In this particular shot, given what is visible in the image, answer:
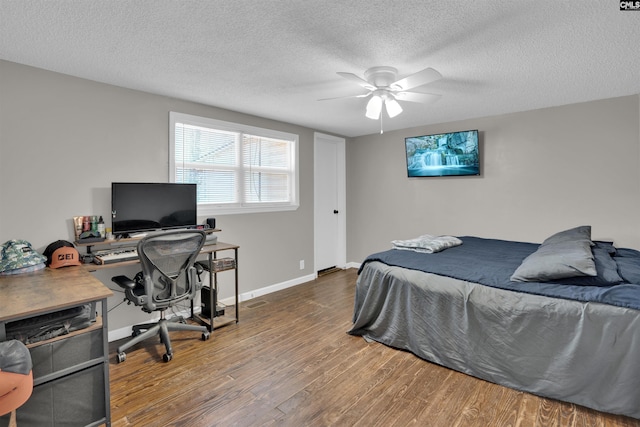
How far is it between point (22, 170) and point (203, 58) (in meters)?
1.65

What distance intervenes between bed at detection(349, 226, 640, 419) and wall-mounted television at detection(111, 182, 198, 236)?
6.30 ft

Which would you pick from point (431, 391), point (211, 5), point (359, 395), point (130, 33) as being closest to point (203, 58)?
point (130, 33)

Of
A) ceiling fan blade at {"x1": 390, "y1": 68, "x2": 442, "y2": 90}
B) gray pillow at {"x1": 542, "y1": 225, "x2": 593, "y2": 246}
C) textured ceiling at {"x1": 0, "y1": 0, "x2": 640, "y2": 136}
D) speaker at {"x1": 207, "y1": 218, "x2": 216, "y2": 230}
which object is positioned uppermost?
textured ceiling at {"x1": 0, "y1": 0, "x2": 640, "y2": 136}

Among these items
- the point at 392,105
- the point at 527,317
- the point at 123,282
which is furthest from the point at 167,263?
the point at 527,317

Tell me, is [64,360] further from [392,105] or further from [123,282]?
[392,105]

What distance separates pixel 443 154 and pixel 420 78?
2307mm

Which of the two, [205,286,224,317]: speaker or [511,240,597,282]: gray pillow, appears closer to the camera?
[511,240,597,282]: gray pillow

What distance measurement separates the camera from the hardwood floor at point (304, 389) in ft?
6.15

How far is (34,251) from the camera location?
2.32m

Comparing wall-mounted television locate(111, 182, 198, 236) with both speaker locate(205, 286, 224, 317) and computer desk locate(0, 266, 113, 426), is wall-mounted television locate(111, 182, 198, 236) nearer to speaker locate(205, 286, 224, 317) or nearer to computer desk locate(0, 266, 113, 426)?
speaker locate(205, 286, 224, 317)

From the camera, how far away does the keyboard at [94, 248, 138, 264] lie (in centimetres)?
248

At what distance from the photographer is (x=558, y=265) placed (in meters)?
2.12

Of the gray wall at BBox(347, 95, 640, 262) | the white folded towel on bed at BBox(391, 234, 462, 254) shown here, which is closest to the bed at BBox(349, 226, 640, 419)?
the white folded towel on bed at BBox(391, 234, 462, 254)

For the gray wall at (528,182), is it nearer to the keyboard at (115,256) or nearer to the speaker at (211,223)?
the speaker at (211,223)
